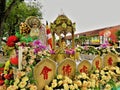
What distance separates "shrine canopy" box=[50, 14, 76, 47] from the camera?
5976 millimetres

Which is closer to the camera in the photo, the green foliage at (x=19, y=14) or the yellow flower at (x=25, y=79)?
the yellow flower at (x=25, y=79)

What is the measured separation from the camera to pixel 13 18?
22.1 meters

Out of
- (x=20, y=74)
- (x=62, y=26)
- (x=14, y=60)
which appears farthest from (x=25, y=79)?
(x=62, y=26)

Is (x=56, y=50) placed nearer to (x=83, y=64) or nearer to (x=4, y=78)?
(x=83, y=64)

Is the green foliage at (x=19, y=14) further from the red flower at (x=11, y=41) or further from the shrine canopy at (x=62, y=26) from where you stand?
the red flower at (x=11, y=41)

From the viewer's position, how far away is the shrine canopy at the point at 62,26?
5.98 meters

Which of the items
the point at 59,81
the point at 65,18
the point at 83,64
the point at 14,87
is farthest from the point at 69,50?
the point at 14,87

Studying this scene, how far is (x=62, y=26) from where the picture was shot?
19.6 ft

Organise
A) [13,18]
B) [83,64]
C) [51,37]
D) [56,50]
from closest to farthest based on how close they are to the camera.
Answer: [83,64] → [56,50] → [51,37] → [13,18]

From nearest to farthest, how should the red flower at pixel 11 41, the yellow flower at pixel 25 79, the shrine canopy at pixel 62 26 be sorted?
1. the yellow flower at pixel 25 79
2. the red flower at pixel 11 41
3. the shrine canopy at pixel 62 26

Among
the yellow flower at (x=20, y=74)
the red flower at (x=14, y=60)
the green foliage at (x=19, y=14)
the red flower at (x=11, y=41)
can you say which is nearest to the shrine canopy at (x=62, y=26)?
the red flower at (x=11, y=41)

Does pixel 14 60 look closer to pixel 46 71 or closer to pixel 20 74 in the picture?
pixel 20 74

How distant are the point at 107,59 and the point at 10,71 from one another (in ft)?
6.39

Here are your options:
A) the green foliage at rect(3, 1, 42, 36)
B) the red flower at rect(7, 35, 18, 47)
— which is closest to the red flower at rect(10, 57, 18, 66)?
the red flower at rect(7, 35, 18, 47)
